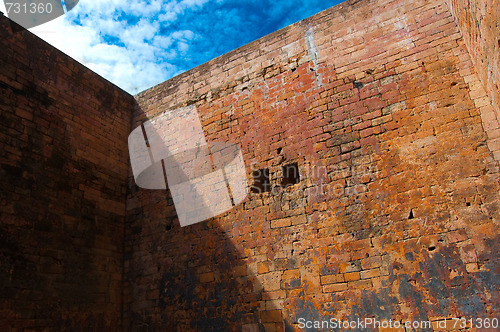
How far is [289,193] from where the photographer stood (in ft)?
18.5

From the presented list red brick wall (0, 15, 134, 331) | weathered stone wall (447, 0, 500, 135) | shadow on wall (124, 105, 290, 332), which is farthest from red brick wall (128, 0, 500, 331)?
red brick wall (0, 15, 134, 331)

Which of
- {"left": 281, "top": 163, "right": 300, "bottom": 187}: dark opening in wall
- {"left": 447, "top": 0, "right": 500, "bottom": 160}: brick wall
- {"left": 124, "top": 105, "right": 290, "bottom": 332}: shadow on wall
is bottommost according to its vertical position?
{"left": 124, "top": 105, "right": 290, "bottom": 332}: shadow on wall

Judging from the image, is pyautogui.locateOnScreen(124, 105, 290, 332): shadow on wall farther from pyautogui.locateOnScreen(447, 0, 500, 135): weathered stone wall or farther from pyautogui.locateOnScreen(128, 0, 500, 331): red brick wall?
pyautogui.locateOnScreen(447, 0, 500, 135): weathered stone wall

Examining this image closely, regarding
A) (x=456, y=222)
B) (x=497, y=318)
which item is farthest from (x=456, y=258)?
(x=497, y=318)

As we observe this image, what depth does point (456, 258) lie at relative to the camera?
14.1 feet

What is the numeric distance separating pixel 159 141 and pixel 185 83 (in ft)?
4.02

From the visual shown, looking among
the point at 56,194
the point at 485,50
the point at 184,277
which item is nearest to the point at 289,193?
the point at 184,277

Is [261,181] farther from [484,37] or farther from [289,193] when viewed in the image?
[484,37]

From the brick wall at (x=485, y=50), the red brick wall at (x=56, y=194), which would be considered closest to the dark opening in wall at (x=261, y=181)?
the red brick wall at (x=56, y=194)

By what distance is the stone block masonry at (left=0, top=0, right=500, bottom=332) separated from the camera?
14.8 ft

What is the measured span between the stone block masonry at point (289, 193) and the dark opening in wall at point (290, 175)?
0.06 feet

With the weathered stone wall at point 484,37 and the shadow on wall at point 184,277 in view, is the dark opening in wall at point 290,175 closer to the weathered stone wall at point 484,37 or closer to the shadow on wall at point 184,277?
the shadow on wall at point 184,277

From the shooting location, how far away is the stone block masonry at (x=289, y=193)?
4.52 meters

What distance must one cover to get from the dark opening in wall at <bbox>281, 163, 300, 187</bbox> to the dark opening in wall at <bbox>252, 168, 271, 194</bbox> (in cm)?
27
